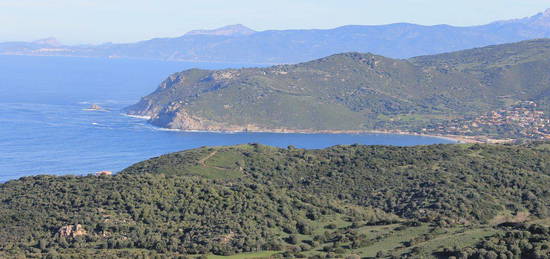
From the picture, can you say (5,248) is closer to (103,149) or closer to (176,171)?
(176,171)

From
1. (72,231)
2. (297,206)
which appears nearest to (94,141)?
(297,206)

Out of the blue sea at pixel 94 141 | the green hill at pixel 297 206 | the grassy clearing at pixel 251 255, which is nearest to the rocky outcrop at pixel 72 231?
the green hill at pixel 297 206

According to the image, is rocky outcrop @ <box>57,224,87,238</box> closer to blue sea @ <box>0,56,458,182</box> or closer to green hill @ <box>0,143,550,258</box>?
green hill @ <box>0,143,550,258</box>

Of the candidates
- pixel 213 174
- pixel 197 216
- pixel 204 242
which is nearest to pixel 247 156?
pixel 213 174

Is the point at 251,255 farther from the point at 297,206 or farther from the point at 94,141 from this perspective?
the point at 94,141

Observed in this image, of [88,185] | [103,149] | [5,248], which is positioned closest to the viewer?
[5,248]

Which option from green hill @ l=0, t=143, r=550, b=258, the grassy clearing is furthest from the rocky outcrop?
the grassy clearing
